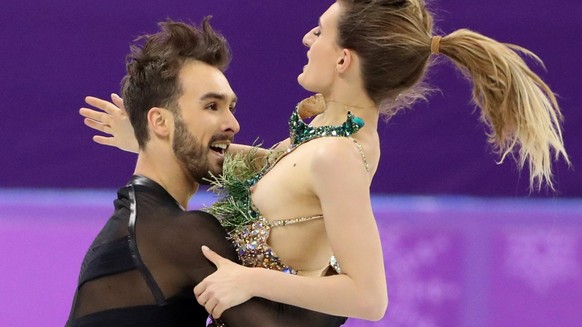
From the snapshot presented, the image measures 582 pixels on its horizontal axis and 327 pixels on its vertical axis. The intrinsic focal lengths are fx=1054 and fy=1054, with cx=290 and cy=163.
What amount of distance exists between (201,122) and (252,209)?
37 cm

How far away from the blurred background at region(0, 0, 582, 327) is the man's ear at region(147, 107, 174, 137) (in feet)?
5.33

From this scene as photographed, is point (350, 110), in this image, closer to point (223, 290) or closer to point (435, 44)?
point (435, 44)

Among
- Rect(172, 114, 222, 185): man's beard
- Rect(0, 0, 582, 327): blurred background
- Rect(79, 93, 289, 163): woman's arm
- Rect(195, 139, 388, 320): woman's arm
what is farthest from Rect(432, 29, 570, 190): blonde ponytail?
Rect(0, 0, 582, 327): blurred background

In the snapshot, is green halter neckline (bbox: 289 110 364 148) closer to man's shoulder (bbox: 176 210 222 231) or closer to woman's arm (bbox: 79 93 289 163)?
man's shoulder (bbox: 176 210 222 231)

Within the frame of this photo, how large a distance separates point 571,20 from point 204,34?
2.66m

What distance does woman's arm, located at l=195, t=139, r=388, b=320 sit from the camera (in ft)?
10.6

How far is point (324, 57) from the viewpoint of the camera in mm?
3559

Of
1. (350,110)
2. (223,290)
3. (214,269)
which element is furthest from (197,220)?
(350,110)

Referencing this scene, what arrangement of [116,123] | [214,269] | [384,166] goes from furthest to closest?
[384,166] → [116,123] → [214,269]

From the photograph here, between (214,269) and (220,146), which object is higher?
(220,146)

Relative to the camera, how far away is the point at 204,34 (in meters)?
3.77

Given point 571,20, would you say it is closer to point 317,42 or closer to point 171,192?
point 317,42

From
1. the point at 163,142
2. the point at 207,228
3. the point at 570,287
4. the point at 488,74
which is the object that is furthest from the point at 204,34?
the point at 570,287

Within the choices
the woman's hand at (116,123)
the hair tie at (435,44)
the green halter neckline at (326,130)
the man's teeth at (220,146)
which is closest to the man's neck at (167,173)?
the man's teeth at (220,146)
